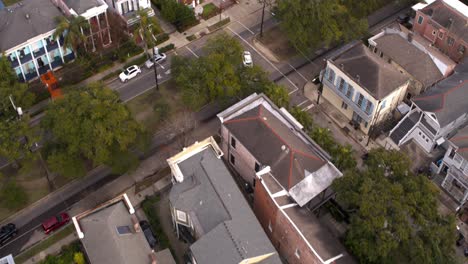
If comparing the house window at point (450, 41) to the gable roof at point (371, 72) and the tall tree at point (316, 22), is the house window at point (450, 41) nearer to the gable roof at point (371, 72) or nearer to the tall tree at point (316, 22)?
the gable roof at point (371, 72)

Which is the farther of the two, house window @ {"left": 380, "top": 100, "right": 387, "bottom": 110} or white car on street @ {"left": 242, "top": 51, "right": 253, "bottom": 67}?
white car on street @ {"left": 242, "top": 51, "right": 253, "bottom": 67}

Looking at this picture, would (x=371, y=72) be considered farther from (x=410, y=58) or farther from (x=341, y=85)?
(x=410, y=58)

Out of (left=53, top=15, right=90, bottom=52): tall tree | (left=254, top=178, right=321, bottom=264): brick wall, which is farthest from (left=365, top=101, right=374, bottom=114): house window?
(left=53, top=15, right=90, bottom=52): tall tree

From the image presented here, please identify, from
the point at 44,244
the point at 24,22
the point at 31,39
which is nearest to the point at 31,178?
the point at 44,244

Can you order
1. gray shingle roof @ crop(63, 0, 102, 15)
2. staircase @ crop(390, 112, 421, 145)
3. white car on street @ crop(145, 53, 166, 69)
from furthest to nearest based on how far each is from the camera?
white car on street @ crop(145, 53, 166, 69) < gray shingle roof @ crop(63, 0, 102, 15) < staircase @ crop(390, 112, 421, 145)

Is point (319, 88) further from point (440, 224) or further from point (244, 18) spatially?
point (440, 224)

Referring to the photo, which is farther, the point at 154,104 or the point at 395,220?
the point at 154,104

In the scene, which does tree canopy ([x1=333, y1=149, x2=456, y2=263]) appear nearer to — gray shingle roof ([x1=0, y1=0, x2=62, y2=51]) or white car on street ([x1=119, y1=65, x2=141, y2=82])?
white car on street ([x1=119, y1=65, x2=141, y2=82])
